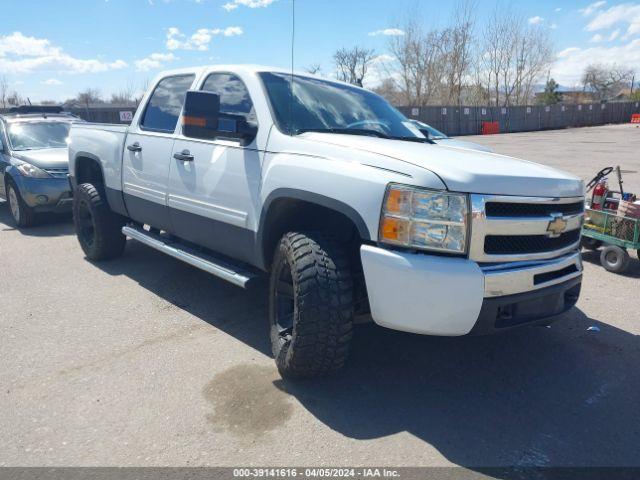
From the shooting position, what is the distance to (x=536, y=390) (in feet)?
10.3

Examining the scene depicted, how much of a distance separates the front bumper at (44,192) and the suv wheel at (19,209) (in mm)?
129

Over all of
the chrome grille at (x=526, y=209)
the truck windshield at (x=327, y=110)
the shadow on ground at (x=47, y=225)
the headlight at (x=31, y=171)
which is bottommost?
the shadow on ground at (x=47, y=225)

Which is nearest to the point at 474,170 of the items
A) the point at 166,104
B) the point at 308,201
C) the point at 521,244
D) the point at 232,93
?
the point at 521,244

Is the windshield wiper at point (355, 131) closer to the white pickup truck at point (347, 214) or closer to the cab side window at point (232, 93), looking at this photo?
the white pickup truck at point (347, 214)

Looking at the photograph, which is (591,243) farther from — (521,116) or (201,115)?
(521,116)

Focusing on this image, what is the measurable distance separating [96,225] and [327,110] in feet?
10.0

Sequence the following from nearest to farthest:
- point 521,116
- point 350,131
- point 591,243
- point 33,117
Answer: point 350,131 → point 591,243 → point 33,117 → point 521,116

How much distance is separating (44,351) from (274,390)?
1.79 metres

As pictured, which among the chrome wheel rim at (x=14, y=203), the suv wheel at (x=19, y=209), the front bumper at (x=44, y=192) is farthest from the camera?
the chrome wheel rim at (x=14, y=203)

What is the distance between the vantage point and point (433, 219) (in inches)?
102

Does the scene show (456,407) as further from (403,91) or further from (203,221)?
(403,91)

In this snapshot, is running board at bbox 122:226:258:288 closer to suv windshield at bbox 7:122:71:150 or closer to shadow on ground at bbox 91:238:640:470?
shadow on ground at bbox 91:238:640:470

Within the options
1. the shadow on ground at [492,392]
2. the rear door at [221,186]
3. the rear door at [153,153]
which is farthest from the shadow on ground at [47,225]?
the shadow on ground at [492,392]

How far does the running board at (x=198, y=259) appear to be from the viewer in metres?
3.58
